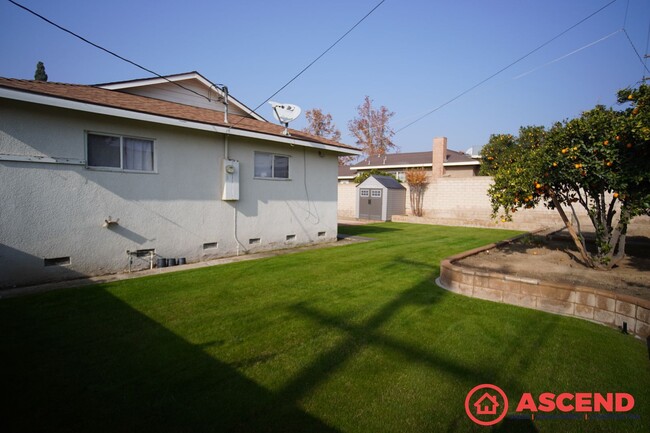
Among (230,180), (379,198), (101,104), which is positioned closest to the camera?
(101,104)

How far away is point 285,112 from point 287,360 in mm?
8424

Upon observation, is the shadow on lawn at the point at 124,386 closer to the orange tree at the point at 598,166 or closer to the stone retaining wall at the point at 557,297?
the stone retaining wall at the point at 557,297

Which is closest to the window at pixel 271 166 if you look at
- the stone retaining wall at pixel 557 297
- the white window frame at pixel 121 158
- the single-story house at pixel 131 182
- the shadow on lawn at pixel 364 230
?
the single-story house at pixel 131 182

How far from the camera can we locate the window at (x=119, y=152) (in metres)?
6.73

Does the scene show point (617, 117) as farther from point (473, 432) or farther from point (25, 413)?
point (25, 413)

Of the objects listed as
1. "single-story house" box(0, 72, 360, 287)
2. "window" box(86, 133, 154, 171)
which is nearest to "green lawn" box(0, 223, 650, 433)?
"single-story house" box(0, 72, 360, 287)

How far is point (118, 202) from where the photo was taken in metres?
6.98

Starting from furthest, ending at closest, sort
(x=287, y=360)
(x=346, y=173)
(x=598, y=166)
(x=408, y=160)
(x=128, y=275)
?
(x=346, y=173) < (x=408, y=160) < (x=128, y=275) < (x=598, y=166) < (x=287, y=360)

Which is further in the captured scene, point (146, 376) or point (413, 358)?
point (413, 358)

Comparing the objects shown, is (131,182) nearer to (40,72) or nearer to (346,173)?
(40,72)

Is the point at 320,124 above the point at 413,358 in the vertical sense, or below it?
above

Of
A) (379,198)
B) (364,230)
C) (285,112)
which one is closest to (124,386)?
(285,112)

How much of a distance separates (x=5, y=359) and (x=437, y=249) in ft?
31.3

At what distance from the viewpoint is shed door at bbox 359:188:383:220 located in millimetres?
21812
